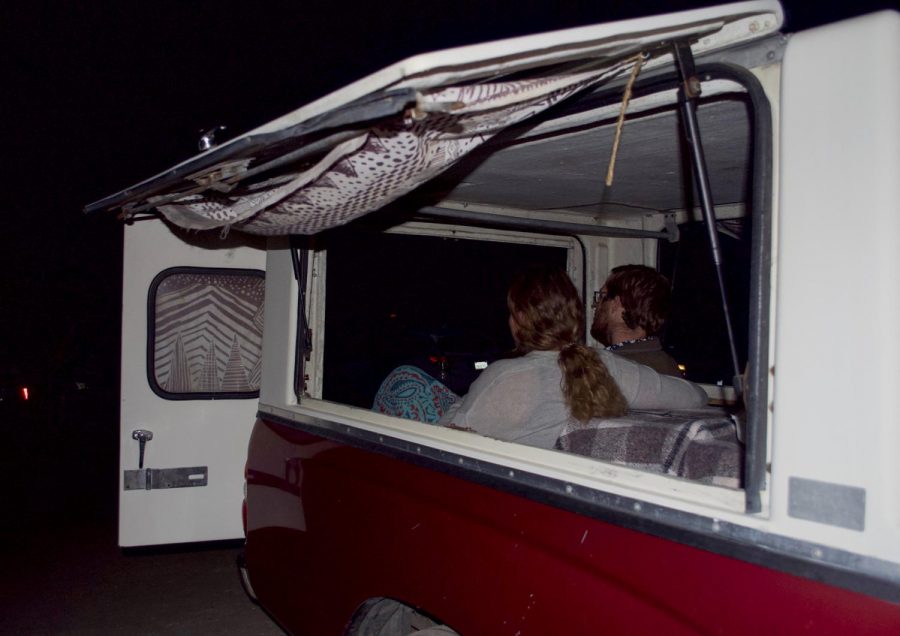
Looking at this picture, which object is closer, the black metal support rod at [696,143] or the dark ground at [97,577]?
the black metal support rod at [696,143]

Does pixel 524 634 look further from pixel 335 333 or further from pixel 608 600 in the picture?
pixel 335 333

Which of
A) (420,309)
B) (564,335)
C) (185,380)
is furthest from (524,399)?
(420,309)

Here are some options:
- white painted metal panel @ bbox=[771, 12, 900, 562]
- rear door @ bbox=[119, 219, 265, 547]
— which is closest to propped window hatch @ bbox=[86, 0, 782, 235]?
white painted metal panel @ bbox=[771, 12, 900, 562]

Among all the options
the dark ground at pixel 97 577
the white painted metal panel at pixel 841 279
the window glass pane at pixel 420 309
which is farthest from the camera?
the dark ground at pixel 97 577

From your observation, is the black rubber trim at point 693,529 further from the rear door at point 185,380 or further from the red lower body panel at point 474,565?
the rear door at point 185,380

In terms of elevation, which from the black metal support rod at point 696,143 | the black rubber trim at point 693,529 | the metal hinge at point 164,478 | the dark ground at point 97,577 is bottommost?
the dark ground at point 97,577

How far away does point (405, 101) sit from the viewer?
1.37 metres

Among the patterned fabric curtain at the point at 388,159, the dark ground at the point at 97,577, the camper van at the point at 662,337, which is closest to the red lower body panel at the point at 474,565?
the camper van at the point at 662,337

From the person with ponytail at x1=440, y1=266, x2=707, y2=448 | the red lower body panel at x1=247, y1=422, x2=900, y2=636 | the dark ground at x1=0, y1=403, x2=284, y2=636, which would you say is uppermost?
the person with ponytail at x1=440, y1=266, x2=707, y2=448

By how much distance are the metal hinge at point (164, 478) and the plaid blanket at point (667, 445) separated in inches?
111

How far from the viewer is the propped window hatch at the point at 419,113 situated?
142 cm

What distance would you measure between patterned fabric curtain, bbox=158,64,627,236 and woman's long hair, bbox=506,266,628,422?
2.68 feet

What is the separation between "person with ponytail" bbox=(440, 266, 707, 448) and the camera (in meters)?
2.52

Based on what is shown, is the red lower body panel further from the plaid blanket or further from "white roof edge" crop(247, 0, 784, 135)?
"white roof edge" crop(247, 0, 784, 135)
